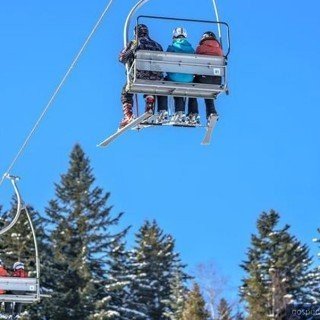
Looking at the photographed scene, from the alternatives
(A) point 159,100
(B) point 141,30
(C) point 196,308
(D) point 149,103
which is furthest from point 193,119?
(C) point 196,308

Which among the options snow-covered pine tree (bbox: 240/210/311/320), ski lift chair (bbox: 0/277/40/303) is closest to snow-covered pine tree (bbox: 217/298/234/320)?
snow-covered pine tree (bbox: 240/210/311/320)

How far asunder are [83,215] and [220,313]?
35.3 feet

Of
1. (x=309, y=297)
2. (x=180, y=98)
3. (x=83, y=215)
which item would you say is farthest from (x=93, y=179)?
(x=180, y=98)

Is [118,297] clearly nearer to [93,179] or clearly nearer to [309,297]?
[93,179]

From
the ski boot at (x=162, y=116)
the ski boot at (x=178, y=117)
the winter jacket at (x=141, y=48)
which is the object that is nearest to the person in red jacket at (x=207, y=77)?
the ski boot at (x=178, y=117)

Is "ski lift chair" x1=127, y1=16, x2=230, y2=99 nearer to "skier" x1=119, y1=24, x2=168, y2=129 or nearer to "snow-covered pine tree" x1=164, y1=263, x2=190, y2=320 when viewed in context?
"skier" x1=119, y1=24, x2=168, y2=129

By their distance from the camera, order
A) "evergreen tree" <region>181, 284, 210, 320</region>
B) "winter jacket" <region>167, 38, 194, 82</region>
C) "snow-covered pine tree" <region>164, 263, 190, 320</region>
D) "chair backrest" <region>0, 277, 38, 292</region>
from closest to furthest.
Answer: "winter jacket" <region>167, 38, 194, 82</region>
"chair backrest" <region>0, 277, 38, 292</region>
"evergreen tree" <region>181, 284, 210, 320</region>
"snow-covered pine tree" <region>164, 263, 190, 320</region>

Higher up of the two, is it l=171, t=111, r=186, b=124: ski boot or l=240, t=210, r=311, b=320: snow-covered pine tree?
l=240, t=210, r=311, b=320: snow-covered pine tree

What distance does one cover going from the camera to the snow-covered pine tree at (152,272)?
176 ft

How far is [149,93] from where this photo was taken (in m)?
12.6

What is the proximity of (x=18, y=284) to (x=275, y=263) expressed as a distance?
1389 inches

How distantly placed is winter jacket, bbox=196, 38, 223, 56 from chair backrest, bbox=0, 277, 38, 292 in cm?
803

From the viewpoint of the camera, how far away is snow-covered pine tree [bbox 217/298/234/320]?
165 ft

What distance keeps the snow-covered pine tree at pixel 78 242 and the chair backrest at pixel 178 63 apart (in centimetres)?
3337
